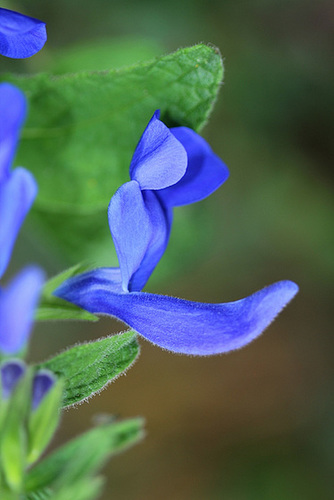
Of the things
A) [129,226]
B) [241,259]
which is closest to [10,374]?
[129,226]

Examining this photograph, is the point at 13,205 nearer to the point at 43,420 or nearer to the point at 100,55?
the point at 43,420

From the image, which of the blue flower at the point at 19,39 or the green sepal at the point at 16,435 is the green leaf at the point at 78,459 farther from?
the blue flower at the point at 19,39

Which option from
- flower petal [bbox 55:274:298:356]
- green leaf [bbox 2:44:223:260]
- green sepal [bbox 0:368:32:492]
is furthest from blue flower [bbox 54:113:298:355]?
green sepal [bbox 0:368:32:492]

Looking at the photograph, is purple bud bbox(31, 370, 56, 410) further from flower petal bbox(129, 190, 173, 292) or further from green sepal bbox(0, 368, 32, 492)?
flower petal bbox(129, 190, 173, 292)

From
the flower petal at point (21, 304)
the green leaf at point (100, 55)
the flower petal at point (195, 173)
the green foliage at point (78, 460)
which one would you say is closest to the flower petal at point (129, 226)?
the flower petal at point (195, 173)

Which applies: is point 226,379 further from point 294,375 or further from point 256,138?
point 256,138
